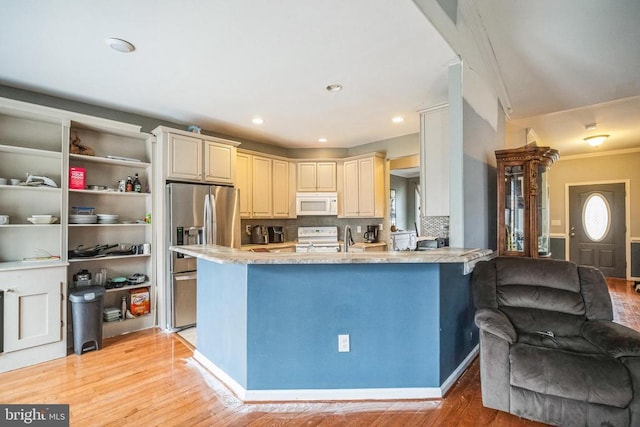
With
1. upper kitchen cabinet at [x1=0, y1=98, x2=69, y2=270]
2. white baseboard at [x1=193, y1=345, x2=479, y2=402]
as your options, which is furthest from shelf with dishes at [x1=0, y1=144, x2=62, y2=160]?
white baseboard at [x1=193, y1=345, x2=479, y2=402]

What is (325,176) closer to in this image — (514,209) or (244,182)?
(244,182)

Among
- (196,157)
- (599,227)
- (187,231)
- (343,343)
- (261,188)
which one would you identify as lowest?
(343,343)

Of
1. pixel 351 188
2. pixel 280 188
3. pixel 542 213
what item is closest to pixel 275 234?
pixel 280 188

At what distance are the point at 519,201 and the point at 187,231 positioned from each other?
3717 millimetres

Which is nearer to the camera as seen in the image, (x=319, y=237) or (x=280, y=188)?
(x=280, y=188)

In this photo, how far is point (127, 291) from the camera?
3.77 m

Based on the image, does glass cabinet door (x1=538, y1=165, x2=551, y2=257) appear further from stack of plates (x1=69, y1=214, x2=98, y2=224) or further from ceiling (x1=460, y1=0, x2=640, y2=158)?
stack of plates (x1=69, y1=214, x2=98, y2=224)

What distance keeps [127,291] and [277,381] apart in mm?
2592

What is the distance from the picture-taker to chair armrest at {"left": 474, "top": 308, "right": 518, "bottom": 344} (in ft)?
6.61

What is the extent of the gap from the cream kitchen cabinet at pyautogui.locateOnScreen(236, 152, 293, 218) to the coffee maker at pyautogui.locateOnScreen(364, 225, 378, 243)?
1417 mm

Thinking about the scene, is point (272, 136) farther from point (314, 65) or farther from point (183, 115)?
point (314, 65)

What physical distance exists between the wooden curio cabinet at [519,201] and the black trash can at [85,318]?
416 cm

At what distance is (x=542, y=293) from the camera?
2404mm

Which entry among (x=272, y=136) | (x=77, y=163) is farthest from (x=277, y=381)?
(x=272, y=136)
